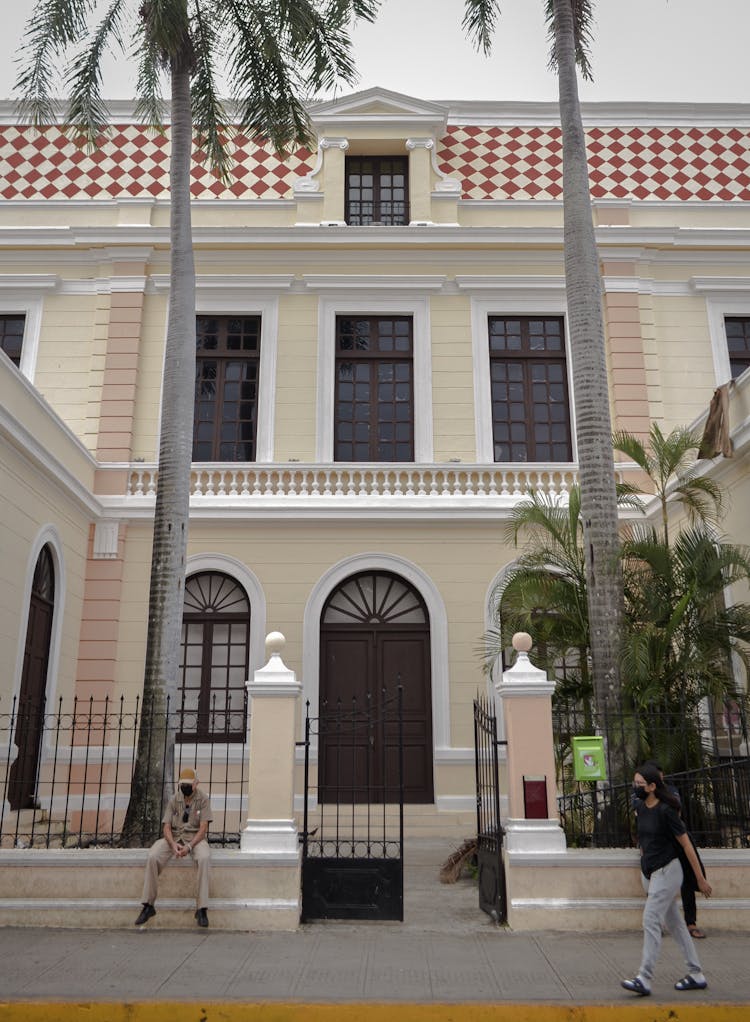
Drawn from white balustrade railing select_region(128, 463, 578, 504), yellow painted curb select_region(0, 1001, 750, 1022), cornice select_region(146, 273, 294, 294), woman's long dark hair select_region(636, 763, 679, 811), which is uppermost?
cornice select_region(146, 273, 294, 294)

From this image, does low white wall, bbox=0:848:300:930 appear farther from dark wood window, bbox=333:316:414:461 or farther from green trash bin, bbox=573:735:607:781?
dark wood window, bbox=333:316:414:461

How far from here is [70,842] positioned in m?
10.0

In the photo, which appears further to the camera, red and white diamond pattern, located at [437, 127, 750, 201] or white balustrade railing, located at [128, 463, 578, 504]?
red and white diamond pattern, located at [437, 127, 750, 201]

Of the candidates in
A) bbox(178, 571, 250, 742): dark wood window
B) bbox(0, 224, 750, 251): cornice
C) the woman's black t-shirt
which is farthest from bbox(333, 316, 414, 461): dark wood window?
the woman's black t-shirt

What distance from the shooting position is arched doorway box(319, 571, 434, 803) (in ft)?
44.5

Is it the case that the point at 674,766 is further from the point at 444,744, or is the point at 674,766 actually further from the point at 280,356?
the point at 280,356

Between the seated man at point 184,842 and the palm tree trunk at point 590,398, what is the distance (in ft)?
12.6

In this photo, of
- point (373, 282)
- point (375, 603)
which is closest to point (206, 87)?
point (373, 282)

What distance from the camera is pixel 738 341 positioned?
51.6ft

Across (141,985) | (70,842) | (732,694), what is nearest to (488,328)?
(732,694)

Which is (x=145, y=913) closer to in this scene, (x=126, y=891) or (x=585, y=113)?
(x=126, y=891)

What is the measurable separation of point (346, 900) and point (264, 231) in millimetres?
11331

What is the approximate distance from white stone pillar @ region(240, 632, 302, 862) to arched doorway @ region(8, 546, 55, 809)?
4.97 m

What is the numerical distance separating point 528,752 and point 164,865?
3124 mm
